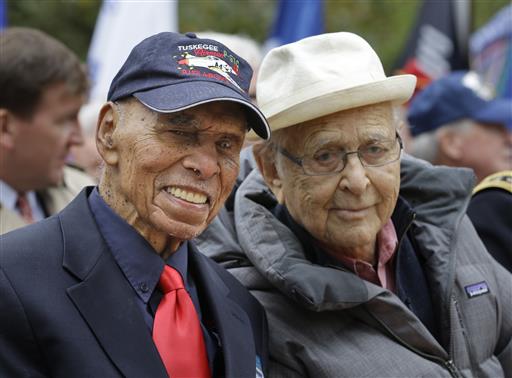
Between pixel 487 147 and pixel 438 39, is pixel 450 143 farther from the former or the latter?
pixel 438 39

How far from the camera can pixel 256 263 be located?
337 cm

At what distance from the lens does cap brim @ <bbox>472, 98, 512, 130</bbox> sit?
21.0 ft

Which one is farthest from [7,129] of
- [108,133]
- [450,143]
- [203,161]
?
[450,143]

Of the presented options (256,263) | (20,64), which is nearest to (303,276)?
(256,263)

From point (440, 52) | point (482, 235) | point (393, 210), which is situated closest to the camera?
point (393, 210)

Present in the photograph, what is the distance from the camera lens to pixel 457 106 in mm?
6449

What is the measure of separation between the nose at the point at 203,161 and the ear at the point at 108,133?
0.73ft

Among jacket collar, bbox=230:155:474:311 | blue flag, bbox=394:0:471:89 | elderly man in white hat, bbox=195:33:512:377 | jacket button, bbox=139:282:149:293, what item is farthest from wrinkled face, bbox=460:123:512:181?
jacket button, bbox=139:282:149:293

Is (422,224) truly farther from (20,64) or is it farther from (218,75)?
(20,64)

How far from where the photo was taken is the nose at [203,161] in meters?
2.76

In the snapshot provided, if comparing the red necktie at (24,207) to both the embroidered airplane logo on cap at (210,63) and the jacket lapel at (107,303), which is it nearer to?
the jacket lapel at (107,303)

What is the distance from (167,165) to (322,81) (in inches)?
34.2

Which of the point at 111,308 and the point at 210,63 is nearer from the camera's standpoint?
the point at 111,308

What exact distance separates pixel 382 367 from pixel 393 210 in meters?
0.69
